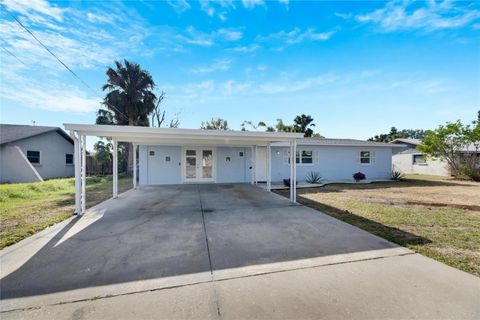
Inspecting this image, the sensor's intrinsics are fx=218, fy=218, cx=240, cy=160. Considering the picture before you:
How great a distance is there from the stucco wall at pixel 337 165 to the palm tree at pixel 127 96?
1253 centimetres

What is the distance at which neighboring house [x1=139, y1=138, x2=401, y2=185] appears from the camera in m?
13.0

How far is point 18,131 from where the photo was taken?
15.5 m

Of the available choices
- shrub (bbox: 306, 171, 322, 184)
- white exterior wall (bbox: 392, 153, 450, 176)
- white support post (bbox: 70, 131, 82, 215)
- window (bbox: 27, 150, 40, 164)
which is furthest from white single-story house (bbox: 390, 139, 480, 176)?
window (bbox: 27, 150, 40, 164)

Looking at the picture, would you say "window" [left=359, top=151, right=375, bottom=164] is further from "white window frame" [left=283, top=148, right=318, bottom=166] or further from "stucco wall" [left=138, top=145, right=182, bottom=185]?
"stucco wall" [left=138, top=145, right=182, bottom=185]

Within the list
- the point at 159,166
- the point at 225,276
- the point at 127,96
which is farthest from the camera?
the point at 127,96

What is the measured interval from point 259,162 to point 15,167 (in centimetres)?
1524

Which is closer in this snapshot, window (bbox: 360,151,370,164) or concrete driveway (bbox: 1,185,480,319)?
concrete driveway (bbox: 1,185,480,319)

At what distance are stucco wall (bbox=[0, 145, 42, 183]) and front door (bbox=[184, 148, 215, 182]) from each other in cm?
924

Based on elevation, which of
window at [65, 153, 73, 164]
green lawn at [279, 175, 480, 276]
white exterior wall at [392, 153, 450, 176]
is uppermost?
window at [65, 153, 73, 164]

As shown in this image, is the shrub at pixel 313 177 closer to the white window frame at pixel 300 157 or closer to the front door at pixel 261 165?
the white window frame at pixel 300 157

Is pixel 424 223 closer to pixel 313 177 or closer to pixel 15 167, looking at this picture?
pixel 313 177

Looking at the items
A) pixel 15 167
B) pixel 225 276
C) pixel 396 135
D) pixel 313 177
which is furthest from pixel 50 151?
pixel 396 135

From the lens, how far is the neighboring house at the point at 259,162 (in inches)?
512

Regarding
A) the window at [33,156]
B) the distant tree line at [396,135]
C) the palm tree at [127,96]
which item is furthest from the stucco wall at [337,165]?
the distant tree line at [396,135]
